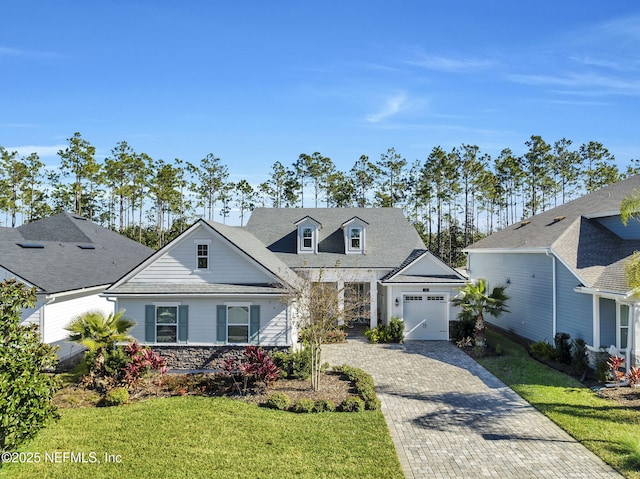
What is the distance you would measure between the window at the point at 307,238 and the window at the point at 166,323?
1076 centimetres

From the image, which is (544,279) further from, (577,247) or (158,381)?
(158,381)

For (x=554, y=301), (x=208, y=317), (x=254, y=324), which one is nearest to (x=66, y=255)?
(x=208, y=317)

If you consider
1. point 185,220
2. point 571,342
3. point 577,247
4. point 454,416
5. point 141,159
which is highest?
point 141,159

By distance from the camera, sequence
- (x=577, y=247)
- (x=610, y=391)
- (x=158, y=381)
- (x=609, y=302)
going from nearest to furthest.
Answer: (x=610, y=391) → (x=158, y=381) → (x=609, y=302) → (x=577, y=247)

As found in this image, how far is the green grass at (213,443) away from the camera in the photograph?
8930mm

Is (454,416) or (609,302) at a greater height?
(609,302)

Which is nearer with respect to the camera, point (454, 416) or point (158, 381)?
point (454, 416)

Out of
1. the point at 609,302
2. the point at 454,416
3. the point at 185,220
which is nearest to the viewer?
the point at 454,416

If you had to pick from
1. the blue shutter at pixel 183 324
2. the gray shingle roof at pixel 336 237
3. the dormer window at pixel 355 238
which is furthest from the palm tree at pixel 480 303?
the blue shutter at pixel 183 324

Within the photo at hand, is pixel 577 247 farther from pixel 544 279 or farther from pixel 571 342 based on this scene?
pixel 571 342

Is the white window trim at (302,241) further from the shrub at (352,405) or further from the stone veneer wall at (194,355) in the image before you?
the shrub at (352,405)

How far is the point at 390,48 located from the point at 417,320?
13.2m

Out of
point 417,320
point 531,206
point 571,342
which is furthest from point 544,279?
point 531,206

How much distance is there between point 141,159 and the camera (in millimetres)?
50531
